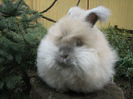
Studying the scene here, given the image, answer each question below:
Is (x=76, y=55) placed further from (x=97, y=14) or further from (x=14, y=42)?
(x=14, y=42)

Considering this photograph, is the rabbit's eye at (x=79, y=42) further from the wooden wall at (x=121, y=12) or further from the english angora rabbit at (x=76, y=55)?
the wooden wall at (x=121, y=12)

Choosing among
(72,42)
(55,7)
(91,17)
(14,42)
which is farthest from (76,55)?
(55,7)

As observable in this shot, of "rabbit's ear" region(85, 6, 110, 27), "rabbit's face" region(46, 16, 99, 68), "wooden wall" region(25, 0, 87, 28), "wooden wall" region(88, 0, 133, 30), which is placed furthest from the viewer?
"wooden wall" region(88, 0, 133, 30)

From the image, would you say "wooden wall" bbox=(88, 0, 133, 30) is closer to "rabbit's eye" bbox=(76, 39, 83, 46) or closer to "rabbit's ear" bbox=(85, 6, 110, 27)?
"rabbit's ear" bbox=(85, 6, 110, 27)

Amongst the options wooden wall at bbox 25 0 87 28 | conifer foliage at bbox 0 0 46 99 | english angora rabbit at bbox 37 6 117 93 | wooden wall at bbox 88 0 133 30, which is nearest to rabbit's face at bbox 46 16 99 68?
english angora rabbit at bbox 37 6 117 93

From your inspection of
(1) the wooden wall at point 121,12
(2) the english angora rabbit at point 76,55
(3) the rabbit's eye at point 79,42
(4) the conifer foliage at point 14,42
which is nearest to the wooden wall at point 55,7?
(1) the wooden wall at point 121,12
